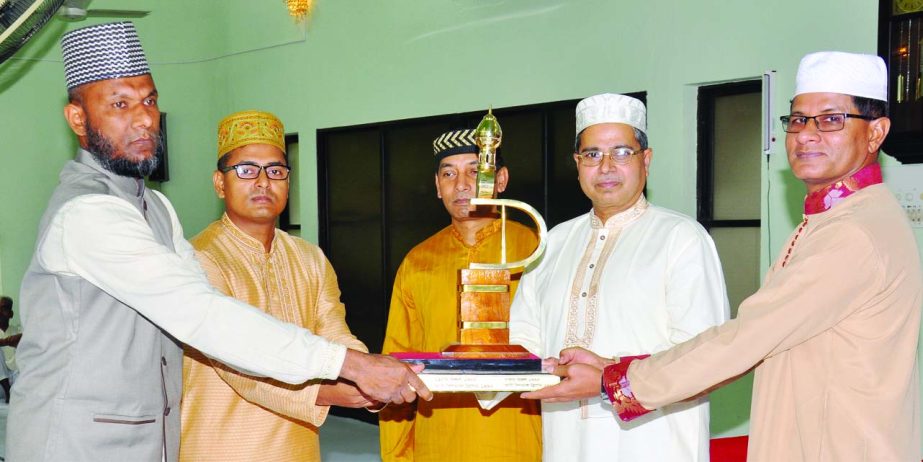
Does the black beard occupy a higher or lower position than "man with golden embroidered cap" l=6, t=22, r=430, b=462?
higher

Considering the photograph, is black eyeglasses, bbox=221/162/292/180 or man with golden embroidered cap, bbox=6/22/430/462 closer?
man with golden embroidered cap, bbox=6/22/430/462

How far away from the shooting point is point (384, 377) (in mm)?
2381

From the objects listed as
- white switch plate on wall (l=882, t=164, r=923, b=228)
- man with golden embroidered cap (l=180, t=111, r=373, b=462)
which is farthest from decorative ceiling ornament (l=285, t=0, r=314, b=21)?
white switch plate on wall (l=882, t=164, r=923, b=228)

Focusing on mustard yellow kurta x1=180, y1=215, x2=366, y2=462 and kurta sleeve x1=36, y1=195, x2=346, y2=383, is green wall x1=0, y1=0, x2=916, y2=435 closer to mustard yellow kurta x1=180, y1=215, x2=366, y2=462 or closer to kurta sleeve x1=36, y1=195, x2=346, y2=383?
mustard yellow kurta x1=180, y1=215, x2=366, y2=462

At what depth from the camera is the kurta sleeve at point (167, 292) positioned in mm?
2160

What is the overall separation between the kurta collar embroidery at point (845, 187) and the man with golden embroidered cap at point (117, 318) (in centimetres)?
112

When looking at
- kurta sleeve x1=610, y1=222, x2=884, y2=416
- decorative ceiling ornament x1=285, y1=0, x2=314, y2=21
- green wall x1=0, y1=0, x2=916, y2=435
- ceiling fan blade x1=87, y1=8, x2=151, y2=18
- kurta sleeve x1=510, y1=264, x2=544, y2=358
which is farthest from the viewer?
decorative ceiling ornament x1=285, y1=0, x2=314, y2=21

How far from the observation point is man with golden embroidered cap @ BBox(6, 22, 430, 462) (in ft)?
7.04

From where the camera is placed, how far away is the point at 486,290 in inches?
96.9

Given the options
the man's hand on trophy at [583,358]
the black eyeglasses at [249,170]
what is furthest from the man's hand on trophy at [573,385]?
the black eyeglasses at [249,170]

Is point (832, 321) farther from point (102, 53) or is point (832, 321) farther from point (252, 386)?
point (102, 53)

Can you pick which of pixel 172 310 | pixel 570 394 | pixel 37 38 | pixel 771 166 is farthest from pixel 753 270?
pixel 37 38

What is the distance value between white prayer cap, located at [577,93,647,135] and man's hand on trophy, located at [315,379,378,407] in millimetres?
1031

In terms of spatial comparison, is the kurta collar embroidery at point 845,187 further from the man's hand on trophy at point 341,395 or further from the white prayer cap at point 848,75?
the man's hand on trophy at point 341,395
